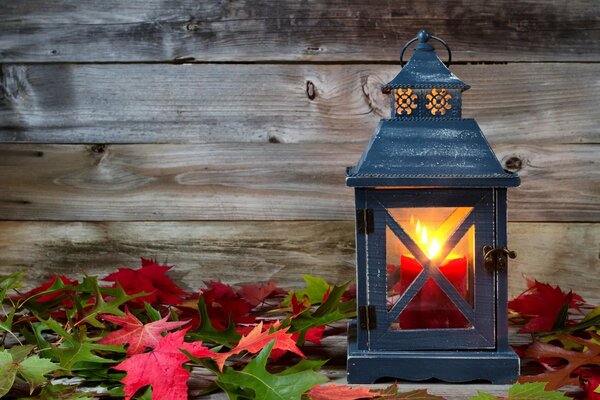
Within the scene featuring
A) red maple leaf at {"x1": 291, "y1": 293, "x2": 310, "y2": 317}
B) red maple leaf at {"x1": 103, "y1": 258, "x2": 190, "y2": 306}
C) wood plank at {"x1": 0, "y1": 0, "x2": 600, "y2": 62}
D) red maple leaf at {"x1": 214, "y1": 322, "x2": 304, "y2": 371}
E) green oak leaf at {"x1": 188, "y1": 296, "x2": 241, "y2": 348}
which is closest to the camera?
red maple leaf at {"x1": 214, "y1": 322, "x2": 304, "y2": 371}

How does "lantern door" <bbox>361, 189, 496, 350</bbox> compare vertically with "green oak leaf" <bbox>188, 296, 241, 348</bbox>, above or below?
above

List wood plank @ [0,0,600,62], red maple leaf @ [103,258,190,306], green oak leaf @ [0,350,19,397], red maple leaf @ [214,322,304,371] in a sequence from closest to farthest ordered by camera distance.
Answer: green oak leaf @ [0,350,19,397], red maple leaf @ [214,322,304,371], red maple leaf @ [103,258,190,306], wood plank @ [0,0,600,62]

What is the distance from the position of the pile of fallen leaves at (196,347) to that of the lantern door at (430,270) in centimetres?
9

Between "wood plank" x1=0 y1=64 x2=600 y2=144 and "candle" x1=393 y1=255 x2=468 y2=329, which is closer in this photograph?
"candle" x1=393 y1=255 x2=468 y2=329

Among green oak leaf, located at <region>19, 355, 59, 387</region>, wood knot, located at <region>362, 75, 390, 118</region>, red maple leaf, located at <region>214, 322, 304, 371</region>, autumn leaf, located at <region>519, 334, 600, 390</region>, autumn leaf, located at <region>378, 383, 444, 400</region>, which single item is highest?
wood knot, located at <region>362, 75, 390, 118</region>

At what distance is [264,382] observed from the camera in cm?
80

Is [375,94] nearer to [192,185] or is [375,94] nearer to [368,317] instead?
[192,185]

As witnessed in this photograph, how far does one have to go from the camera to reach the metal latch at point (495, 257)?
0.89 metres

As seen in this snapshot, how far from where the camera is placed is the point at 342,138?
1461 mm

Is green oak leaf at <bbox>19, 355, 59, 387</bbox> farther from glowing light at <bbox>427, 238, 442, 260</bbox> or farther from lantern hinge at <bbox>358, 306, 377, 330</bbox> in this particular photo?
glowing light at <bbox>427, 238, 442, 260</bbox>

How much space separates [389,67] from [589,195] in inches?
21.3

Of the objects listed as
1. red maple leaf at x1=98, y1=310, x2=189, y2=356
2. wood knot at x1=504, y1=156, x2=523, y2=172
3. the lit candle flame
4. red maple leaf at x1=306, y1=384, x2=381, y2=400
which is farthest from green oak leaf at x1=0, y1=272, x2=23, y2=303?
wood knot at x1=504, y1=156, x2=523, y2=172

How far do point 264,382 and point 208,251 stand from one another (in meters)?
0.73

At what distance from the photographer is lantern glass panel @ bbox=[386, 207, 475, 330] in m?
0.90
